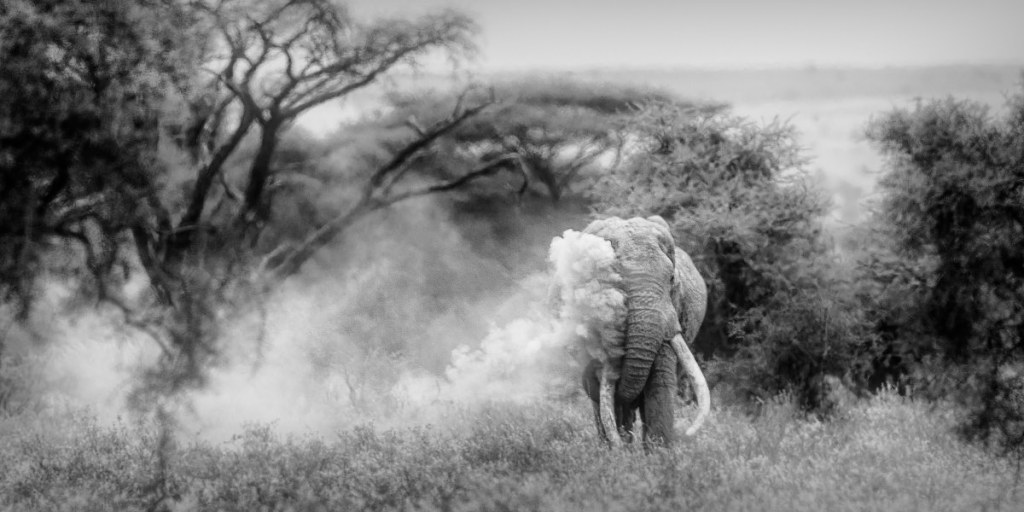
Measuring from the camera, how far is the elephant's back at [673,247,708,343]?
1018 cm

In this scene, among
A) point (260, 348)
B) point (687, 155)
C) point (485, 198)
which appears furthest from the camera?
point (485, 198)

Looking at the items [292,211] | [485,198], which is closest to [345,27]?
[292,211]

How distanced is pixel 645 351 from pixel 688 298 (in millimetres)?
1290

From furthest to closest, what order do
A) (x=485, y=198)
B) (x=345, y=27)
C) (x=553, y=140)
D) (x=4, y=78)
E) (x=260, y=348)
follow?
(x=553, y=140), (x=485, y=198), (x=345, y=27), (x=260, y=348), (x=4, y=78)

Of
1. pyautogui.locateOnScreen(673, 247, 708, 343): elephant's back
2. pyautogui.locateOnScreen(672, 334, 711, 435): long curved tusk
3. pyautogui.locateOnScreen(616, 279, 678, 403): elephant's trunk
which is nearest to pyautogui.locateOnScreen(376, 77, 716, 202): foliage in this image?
pyautogui.locateOnScreen(673, 247, 708, 343): elephant's back

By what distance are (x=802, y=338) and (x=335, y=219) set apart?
11238 mm

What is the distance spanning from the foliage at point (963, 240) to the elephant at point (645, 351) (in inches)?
134

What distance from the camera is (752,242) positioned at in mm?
14859

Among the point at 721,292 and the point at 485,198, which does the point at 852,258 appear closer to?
the point at 721,292

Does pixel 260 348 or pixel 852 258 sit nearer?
pixel 260 348

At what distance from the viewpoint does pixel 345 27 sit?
18.0 m

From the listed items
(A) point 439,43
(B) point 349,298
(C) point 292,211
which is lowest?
(B) point 349,298

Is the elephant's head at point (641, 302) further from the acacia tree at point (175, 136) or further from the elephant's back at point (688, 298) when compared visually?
the acacia tree at point (175, 136)

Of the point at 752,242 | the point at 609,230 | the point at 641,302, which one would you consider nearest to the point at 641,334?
→ the point at 641,302
